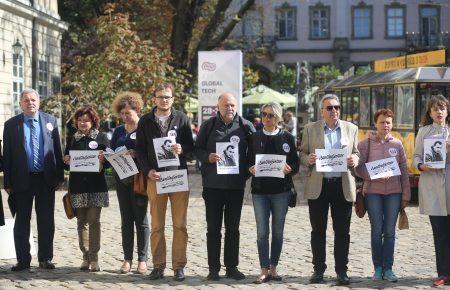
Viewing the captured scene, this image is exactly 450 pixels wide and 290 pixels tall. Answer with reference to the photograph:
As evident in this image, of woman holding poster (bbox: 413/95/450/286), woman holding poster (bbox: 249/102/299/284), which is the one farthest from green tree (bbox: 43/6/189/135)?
woman holding poster (bbox: 413/95/450/286)

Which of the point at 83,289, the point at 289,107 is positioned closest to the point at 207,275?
the point at 83,289

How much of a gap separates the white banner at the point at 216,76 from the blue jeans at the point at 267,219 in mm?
11833

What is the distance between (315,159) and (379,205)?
0.94 metres

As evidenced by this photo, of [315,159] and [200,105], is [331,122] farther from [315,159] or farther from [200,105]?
[200,105]

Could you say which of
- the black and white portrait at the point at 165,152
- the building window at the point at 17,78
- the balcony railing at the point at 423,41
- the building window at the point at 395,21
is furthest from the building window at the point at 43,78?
the building window at the point at 395,21

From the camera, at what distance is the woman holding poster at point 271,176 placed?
9.73 m

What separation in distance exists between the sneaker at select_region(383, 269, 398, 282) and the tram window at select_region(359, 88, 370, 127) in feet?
41.6

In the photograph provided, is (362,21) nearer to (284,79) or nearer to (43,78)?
(284,79)

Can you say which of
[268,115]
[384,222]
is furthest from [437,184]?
[268,115]

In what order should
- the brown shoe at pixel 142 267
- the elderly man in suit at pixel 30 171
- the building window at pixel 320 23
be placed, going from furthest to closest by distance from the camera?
the building window at pixel 320 23
the elderly man in suit at pixel 30 171
the brown shoe at pixel 142 267

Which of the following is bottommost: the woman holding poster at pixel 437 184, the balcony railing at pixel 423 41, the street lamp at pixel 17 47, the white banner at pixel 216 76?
the woman holding poster at pixel 437 184

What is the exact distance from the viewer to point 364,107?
75.0 ft

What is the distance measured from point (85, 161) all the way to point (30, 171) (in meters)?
0.64

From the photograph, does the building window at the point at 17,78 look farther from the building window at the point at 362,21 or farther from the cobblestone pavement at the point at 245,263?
the building window at the point at 362,21
